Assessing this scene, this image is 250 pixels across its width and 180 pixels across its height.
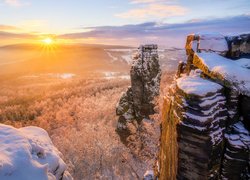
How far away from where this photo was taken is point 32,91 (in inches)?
5827

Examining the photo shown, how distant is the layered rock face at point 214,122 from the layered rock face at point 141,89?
23.2 m

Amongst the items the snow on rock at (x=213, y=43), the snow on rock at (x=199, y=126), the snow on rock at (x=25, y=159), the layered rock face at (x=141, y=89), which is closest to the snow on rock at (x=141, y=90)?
the layered rock face at (x=141, y=89)

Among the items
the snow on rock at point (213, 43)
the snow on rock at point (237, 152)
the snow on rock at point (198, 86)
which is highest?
the snow on rock at point (213, 43)

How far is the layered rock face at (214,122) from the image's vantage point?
270 inches

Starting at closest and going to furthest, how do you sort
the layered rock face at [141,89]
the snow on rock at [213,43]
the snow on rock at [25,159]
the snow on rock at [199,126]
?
1. the snow on rock at [199,126]
2. the snow on rock at [213,43]
3. the snow on rock at [25,159]
4. the layered rock face at [141,89]

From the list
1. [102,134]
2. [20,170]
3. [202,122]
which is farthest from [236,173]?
[102,134]

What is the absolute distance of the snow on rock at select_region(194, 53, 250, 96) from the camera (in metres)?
A: 6.88

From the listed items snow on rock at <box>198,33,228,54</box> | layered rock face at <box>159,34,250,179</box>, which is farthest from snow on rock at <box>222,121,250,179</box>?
snow on rock at <box>198,33,228,54</box>

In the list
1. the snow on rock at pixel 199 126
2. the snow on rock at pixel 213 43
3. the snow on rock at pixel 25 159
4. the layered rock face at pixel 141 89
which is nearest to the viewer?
the snow on rock at pixel 199 126

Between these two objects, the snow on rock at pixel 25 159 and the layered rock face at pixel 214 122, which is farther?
the snow on rock at pixel 25 159

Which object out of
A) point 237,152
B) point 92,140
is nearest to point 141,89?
point 92,140

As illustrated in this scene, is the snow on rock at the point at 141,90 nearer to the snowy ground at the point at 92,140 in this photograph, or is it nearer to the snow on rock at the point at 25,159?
the snowy ground at the point at 92,140

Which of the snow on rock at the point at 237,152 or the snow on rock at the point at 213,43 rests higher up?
the snow on rock at the point at 213,43

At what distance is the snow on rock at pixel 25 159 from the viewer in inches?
357
